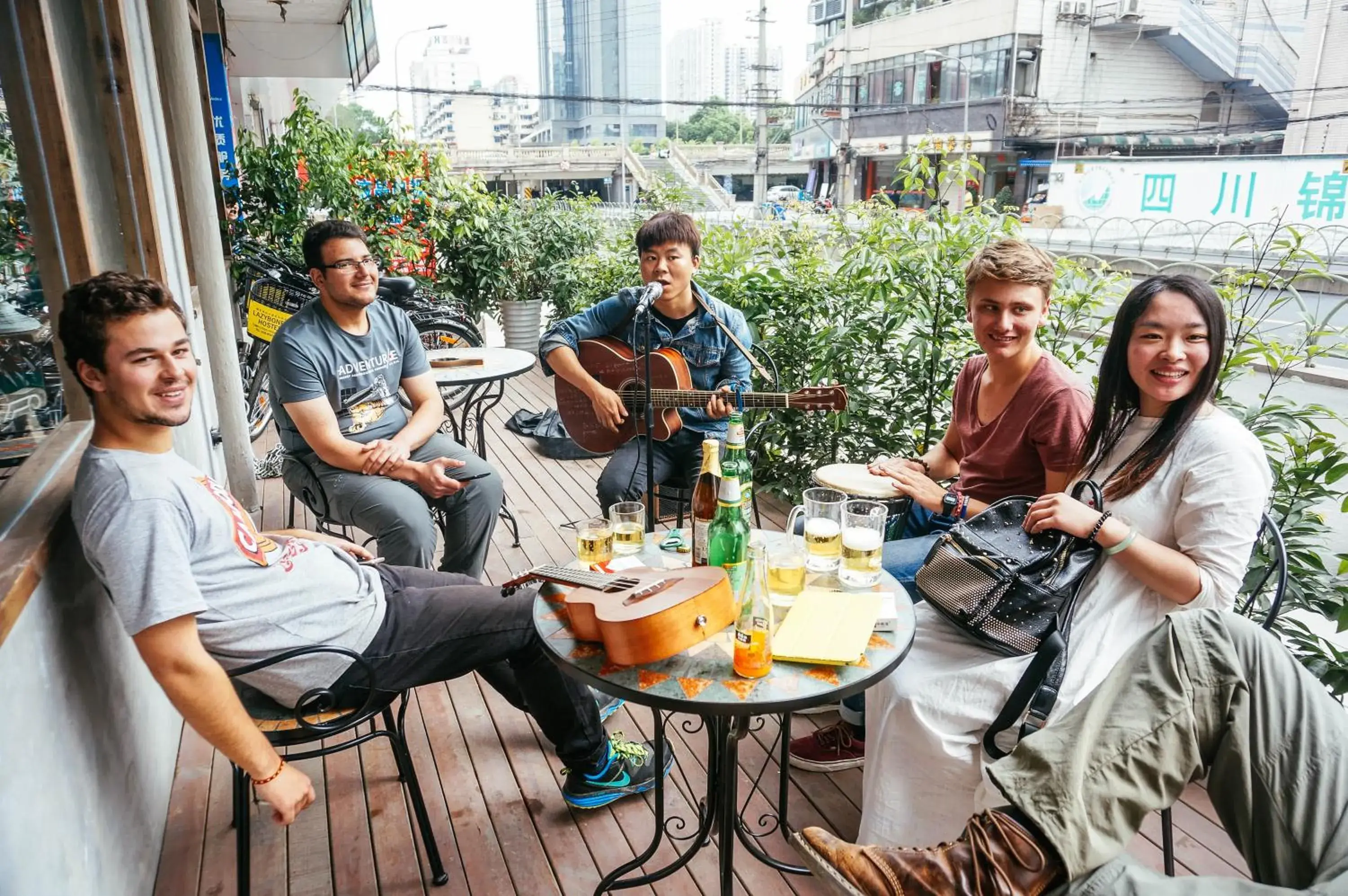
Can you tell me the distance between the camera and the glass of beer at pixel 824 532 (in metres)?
1.58

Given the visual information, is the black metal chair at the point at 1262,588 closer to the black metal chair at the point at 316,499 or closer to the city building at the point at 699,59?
the black metal chair at the point at 316,499

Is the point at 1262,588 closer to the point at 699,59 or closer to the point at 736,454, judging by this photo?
the point at 736,454

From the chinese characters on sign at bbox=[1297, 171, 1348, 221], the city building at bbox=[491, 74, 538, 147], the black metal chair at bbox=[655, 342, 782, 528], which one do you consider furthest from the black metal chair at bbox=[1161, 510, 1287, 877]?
the city building at bbox=[491, 74, 538, 147]

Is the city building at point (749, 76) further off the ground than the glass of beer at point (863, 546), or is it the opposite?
the city building at point (749, 76)

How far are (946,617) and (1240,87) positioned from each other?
2452cm

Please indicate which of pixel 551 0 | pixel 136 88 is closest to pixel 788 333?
pixel 136 88

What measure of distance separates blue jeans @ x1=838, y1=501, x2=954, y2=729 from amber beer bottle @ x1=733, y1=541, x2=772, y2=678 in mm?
690

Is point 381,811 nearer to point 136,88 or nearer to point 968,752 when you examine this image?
point 968,752

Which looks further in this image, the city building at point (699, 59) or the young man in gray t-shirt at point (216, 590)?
the city building at point (699, 59)

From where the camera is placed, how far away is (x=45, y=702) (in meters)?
1.16

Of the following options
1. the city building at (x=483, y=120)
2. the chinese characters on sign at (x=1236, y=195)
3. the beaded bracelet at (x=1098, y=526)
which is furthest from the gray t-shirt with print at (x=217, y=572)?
the city building at (x=483, y=120)

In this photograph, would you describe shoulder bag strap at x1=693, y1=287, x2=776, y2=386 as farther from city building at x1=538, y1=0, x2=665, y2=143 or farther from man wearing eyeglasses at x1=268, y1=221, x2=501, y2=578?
city building at x1=538, y1=0, x2=665, y2=143

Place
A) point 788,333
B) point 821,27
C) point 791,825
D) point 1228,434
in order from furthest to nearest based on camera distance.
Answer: point 821,27, point 788,333, point 791,825, point 1228,434

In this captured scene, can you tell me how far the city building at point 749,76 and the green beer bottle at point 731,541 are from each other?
558 inches
